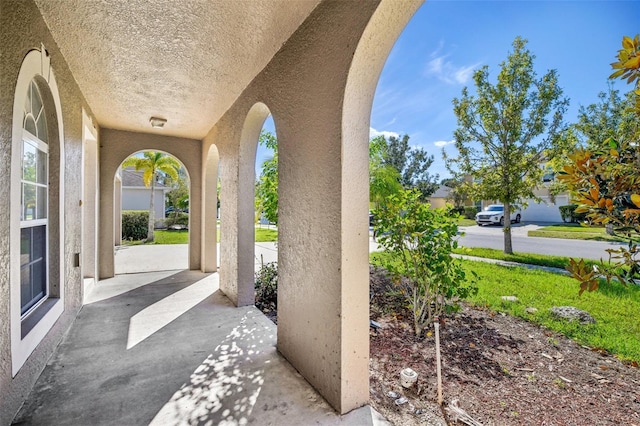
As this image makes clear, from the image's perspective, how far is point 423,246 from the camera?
12.6ft

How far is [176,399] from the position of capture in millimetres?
2498

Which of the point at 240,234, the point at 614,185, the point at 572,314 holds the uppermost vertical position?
the point at 614,185

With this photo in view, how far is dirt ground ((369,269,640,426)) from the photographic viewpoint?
2.34m

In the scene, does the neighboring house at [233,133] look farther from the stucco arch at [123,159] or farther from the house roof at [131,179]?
the house roof at [131,179]

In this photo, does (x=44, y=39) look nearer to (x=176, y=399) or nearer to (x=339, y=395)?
(x=176, y=399)

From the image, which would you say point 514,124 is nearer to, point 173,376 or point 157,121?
point 157,121

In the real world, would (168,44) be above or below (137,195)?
above

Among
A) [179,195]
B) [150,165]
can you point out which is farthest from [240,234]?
[179,195]

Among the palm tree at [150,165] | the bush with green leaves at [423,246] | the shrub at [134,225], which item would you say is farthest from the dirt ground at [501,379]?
the shrub at [134,225]

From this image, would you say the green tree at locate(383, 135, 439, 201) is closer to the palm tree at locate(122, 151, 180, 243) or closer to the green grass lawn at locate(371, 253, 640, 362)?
the palm tree at locate(122, 151, 180, 243)

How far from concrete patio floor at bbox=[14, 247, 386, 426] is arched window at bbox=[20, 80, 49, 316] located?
2.50ft

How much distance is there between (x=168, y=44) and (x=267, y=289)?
13.1ft

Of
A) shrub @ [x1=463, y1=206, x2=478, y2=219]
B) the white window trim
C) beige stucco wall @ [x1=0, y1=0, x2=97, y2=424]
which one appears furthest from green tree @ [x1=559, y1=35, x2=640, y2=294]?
shrub @ [x1=463, y1=206, x2=478, y2=219]

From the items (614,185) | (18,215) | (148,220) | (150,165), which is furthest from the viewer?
(148,220)
